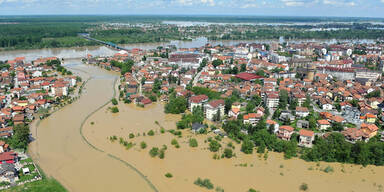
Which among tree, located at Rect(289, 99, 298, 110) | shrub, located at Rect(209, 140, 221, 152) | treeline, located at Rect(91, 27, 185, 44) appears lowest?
shrub, located at Rect(209, 140, 221, 152)

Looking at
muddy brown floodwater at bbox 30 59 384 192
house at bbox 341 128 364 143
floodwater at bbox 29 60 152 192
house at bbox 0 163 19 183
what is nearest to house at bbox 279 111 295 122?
house at bbox 341 128 364 143

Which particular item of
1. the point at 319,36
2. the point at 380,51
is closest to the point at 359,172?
the point at 380,51

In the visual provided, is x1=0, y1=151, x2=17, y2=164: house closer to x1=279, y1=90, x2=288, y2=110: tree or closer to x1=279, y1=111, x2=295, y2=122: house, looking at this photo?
x1=279, y1=111, x2=295, y2=122: house

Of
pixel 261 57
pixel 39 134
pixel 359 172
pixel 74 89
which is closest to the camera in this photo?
pixel 359 172

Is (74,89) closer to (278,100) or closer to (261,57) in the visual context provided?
(278,100)

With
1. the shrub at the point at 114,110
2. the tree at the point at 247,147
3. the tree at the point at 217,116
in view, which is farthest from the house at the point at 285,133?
the shrub at the point at 114,110

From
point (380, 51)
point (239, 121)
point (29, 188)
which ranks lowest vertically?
point (29, 188)
